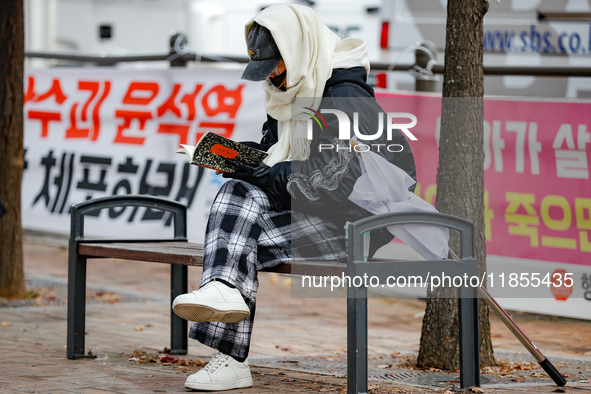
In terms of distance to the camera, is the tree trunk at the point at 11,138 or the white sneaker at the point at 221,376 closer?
the white sneaker at the point at 221,376

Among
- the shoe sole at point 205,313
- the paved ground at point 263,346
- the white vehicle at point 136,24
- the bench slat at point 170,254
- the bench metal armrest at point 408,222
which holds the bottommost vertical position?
the paved ground at point 263,346

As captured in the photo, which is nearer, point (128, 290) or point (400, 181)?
point (400, 181)

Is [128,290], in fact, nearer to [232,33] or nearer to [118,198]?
[118,198]

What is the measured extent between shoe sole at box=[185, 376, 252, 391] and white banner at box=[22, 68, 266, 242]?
13.0 ft

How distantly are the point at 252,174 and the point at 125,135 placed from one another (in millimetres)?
5130

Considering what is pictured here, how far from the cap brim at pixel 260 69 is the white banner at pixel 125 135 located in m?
3.73

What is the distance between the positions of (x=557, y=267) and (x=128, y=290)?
3390 millimetres

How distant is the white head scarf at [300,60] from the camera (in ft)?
11.7

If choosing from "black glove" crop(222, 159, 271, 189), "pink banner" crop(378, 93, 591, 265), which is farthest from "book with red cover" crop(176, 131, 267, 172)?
"pink banner" crop(378, 93, 591, 265)

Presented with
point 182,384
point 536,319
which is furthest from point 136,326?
point 536,319

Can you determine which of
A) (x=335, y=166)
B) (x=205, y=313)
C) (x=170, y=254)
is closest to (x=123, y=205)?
(x=170, y=254)

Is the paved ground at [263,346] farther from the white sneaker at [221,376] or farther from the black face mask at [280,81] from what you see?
the black face mask at [280,81]

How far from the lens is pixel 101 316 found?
562cm

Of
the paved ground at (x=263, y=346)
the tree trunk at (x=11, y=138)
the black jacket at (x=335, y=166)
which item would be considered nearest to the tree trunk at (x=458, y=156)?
the paved ground at (x=263, y=346)
